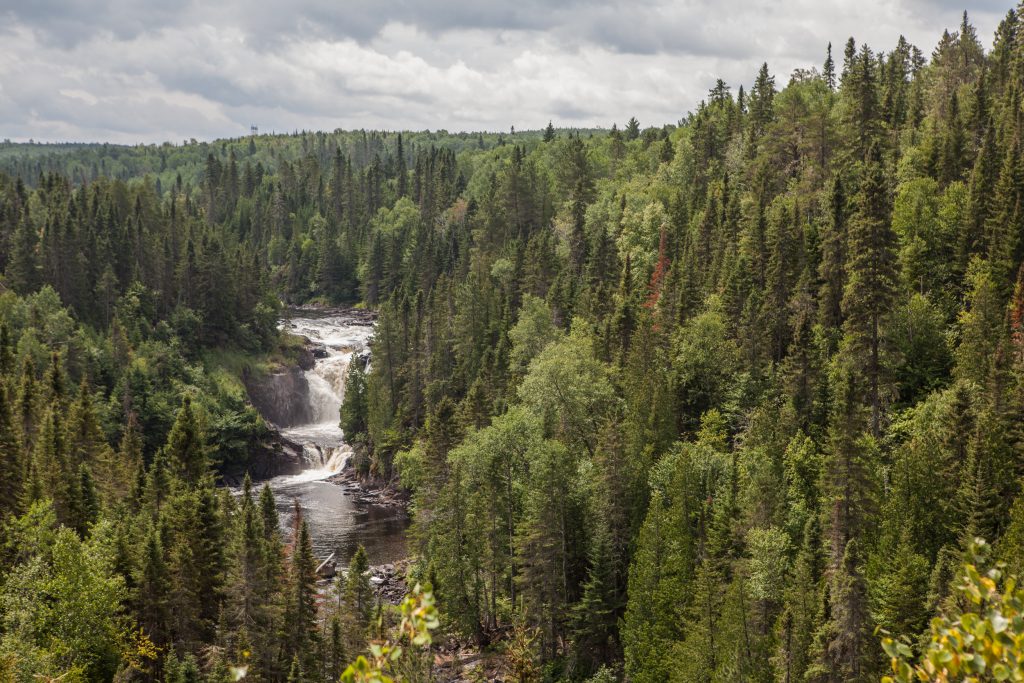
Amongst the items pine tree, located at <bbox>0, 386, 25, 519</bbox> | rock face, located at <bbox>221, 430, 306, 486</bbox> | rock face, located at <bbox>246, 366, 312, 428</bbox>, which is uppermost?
pine tree, located at <bbox>0, 386, 25, 519</bbox>

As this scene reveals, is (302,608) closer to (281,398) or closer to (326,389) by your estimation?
(281,398)

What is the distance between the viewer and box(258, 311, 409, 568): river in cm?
9262

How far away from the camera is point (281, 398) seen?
14600 centimetres

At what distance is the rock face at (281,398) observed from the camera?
144m

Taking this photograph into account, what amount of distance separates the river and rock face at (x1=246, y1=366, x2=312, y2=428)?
3.16 ft

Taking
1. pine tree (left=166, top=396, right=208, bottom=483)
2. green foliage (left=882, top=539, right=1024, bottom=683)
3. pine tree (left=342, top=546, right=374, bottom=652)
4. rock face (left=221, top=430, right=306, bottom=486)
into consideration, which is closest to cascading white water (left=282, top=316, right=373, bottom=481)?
rock face (left=221, top=430, right=306, bottom=486)

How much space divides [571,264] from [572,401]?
51799 millimetres

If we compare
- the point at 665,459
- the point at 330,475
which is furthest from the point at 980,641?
the point at 330,475

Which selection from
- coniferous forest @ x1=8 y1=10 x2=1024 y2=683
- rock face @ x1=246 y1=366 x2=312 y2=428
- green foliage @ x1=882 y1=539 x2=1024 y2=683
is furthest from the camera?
rock face @ x1=246 y1=366 x2=312 y2=428

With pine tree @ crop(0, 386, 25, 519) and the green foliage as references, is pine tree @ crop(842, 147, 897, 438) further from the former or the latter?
pine tree @ crop(0, 386, 25, 519)

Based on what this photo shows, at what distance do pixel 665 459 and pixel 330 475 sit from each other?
6783 cm

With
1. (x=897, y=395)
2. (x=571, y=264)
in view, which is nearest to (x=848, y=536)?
(x=897, y=395)

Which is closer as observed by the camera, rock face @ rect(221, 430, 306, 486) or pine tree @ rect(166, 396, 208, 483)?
pine tree @ rect(166, 396, 208, 483)

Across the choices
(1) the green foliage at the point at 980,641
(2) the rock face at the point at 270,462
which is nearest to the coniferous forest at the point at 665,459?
(1) the green foliage at the point at 980,641
